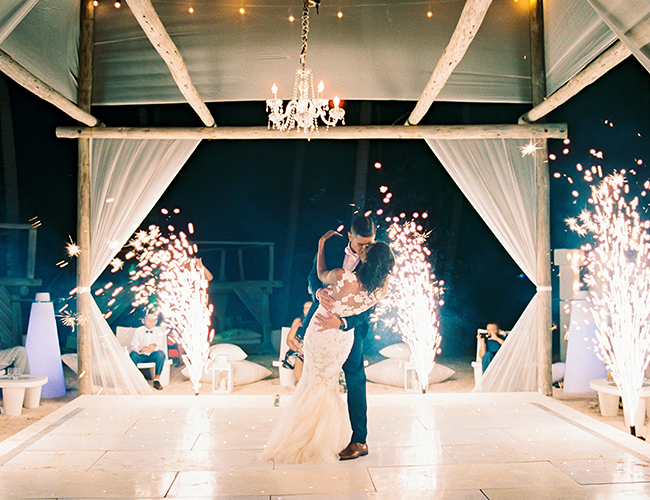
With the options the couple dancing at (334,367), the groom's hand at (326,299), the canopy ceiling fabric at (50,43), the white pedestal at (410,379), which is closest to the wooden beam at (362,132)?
the canopy ceiling fabric at (50,43)

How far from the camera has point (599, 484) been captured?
268 centimetres

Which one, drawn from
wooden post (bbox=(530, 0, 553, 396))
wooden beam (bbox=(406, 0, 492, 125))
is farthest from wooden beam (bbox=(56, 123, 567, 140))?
wooden beam (bbox=(406, 0, 492, 125))

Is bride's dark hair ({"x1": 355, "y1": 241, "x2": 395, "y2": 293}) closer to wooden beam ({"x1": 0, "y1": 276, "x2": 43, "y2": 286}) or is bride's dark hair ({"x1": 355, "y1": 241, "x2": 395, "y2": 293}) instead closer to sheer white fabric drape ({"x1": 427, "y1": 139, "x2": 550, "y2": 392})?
sheer white fabric drape ({"x1": 427, "y1": 139, "x2": 550, "y2": 392})

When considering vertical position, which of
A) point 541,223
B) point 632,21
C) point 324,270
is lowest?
point 324,270

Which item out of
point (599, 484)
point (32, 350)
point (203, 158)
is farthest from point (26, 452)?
point (203, 158)

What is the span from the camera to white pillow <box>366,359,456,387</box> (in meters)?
6.11

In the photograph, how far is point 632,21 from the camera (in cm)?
242

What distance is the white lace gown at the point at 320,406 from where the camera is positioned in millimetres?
2988

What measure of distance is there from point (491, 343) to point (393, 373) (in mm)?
1176

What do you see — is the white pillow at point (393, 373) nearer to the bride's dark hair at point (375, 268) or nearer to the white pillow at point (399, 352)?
the white pillow at point (399, 352)

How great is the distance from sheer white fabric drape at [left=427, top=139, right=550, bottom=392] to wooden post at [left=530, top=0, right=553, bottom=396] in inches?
1.8

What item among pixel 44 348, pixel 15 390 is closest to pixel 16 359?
pixel 44 348

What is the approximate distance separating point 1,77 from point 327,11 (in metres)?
6.89

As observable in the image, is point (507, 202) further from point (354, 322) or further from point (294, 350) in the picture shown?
point (294, 350)
